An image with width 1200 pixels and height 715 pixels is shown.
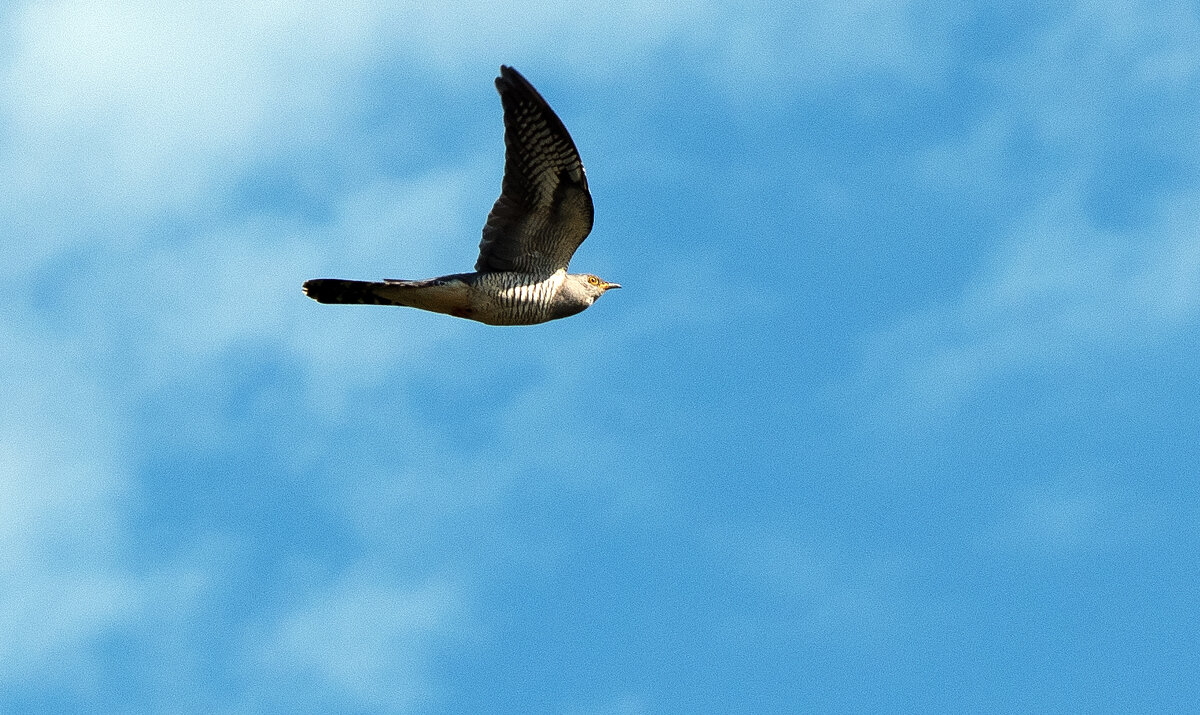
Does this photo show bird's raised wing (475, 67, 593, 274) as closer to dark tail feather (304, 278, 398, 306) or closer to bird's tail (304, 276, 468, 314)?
bird's tail (304, 276, 468, 314)

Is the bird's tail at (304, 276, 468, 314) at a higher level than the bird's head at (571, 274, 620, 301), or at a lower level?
lower

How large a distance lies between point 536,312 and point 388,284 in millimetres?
1449

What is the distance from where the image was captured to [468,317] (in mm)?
18547

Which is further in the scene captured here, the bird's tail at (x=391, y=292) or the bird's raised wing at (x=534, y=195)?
the bird's tail at (x=391, y=292)

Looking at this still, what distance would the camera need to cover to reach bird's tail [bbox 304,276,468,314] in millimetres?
18047

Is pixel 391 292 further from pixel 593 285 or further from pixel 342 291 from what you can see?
pixel 593 285

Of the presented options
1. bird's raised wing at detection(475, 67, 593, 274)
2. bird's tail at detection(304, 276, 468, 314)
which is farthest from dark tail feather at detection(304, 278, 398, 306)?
bird's raised wing at detection(475, 67, 593, 274)

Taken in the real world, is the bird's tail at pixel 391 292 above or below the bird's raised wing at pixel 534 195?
below

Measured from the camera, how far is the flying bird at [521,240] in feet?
57.4

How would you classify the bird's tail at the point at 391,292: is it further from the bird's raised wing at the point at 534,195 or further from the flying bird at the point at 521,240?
the bird's raised wing at the point at 534,195

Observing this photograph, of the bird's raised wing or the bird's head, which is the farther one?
the bird's head

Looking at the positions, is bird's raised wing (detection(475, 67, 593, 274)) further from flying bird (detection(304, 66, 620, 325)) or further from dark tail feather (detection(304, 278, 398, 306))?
dark tail feather (detection(304, 278, 398, 306))

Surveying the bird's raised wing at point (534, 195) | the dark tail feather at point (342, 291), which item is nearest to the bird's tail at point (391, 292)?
the dark tail feather at point (342, 291)

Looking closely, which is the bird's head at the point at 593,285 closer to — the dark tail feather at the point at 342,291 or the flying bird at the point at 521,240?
the flying bird at the point at 521,240
